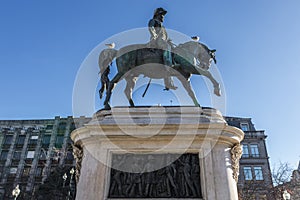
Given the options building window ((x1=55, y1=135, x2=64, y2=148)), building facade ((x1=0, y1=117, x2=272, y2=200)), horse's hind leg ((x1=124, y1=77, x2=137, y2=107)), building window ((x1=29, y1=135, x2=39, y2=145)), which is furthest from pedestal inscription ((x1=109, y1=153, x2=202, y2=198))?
building window ((x1=29, y1=135, x2=39, y2=145))

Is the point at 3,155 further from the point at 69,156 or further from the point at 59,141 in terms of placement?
the point at 69,156

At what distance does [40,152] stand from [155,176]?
44.2 m

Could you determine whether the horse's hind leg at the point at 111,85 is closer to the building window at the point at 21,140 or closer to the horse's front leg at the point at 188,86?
the horse's front leg at the point at 188,86

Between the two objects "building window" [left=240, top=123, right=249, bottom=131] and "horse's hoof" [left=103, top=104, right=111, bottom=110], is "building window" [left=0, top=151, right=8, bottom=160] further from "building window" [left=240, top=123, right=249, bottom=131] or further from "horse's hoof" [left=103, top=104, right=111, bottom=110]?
"horse's hoof" [left=103, top=104, right=111, bottom=110]

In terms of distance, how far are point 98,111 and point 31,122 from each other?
47176 mm

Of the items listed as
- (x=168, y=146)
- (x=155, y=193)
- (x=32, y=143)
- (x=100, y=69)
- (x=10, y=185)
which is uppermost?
(x=32, y=143)

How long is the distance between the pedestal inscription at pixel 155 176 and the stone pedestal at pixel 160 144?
0.11 meters

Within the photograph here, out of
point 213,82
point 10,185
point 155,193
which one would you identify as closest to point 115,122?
point 155,193

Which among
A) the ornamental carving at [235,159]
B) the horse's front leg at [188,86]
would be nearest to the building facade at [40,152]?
the horse's front leg at [188,86]

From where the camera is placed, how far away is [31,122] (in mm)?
50562

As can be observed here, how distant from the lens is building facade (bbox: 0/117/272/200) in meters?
37.8

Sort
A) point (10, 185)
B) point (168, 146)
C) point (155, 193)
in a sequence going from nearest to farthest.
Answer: point (155, 193)
point (168, 146)
point (10, 185)

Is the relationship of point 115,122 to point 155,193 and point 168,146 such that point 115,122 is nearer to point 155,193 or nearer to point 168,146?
point 168,146

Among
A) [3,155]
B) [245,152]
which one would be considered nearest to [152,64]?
[245,152]
